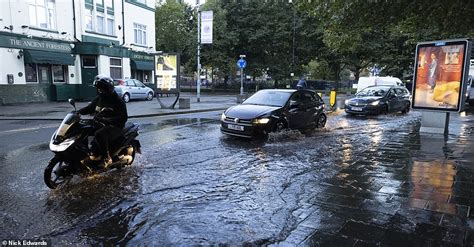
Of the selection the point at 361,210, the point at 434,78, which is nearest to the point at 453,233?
the point at 361,210

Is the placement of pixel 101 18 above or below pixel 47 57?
above

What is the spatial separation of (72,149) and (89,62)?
22.1 m

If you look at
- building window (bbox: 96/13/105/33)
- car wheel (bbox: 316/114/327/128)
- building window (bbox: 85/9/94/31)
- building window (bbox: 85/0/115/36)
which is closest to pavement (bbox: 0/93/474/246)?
car wheel (bbox: 316/114/327/128)

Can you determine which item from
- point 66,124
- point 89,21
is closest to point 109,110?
point 66,124

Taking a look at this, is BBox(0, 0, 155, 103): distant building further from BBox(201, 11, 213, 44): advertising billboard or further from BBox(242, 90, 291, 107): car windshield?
BBox(242, 90, 291, 107): car windshield

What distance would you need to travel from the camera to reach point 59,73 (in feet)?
81.0

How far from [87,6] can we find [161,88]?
10.5 m

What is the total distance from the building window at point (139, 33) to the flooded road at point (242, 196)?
23.9 m

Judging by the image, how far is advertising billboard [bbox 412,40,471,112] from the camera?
34.5 ft

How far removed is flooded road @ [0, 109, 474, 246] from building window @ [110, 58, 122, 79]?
771 inches

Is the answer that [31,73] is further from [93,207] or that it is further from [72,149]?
[93,207]

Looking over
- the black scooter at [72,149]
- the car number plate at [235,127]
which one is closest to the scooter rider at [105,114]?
the black scooter at [72,149]

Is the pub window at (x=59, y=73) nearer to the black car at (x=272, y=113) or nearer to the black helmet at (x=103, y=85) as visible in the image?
the black car at (x=272, y=113)

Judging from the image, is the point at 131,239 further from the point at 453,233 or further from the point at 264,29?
the point at 264,29
